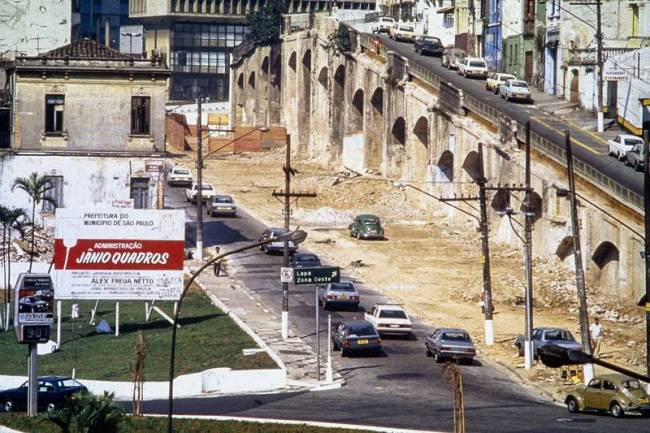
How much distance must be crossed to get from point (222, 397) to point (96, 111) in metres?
30.2

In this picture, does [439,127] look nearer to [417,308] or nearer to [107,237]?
[417,308]

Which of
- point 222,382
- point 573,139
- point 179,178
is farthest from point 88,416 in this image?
point 179,178

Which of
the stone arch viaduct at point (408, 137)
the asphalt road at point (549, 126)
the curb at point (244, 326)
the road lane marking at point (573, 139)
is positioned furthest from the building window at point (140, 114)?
the road lane marking at point (573, 139)

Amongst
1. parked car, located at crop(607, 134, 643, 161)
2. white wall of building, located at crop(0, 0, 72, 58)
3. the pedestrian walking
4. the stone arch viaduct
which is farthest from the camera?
white wall of building, located at crop(0, 0, 72, 58)

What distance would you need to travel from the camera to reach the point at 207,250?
83062 mm

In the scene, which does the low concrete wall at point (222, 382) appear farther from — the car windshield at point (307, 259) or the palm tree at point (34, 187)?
the palm tree at point (34, 187)

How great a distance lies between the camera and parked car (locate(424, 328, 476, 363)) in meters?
57.7

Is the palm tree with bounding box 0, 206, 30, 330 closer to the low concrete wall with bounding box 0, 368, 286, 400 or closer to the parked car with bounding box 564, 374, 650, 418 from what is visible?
the low concrete wall with bounding box 0, 368, 286, 400

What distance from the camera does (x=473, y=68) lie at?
4269 inches

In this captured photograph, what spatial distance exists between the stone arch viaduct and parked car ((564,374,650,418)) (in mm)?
21749

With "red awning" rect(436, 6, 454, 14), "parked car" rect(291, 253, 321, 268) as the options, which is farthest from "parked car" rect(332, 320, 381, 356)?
"red awning" rect(436, 6, 454, 14)

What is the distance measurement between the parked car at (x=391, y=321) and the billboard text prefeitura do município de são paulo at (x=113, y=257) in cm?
832

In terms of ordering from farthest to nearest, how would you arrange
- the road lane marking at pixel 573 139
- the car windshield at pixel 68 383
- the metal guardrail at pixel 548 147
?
the road lane marking at pixel 573 139
the metal guardrail at pixel 548 147
the car windshield at pixel 68 383

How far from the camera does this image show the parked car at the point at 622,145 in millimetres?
79312
